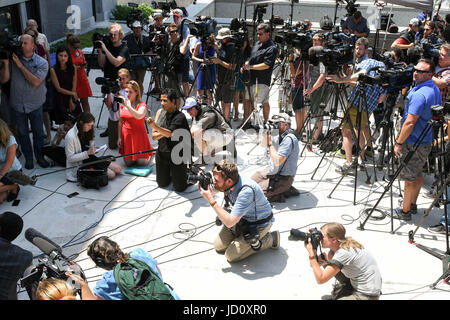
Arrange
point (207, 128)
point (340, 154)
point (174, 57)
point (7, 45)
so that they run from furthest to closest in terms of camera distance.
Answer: point (174, 57) < point (340, 154) < point (207, 128) < point (7, 45)

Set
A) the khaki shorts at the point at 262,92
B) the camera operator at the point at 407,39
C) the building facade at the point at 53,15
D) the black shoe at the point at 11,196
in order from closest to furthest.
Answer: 1. the black shoe at the point at 11,196
2. the khaki shorts at the point at 262,92
3. the camera operator at the point at 407,39
4. the building facade at the point at 53,15

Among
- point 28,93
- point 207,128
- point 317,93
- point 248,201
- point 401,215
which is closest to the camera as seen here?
point 248,201

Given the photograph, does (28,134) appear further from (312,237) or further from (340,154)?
(340,154)

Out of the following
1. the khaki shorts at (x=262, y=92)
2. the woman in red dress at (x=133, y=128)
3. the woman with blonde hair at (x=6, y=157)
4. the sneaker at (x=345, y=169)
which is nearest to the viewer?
the woman with blonde hair at (x=6, y=157)

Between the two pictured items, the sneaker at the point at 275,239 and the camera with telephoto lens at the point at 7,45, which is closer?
the sneaker at the point at 275,239

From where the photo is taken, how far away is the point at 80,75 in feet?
23.8

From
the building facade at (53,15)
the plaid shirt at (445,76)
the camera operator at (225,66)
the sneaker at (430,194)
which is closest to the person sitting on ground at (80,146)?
the camera operator at (225,66)

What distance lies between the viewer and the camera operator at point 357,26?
33.2ft

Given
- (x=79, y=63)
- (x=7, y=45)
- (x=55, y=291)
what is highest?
(x=7, y=45)

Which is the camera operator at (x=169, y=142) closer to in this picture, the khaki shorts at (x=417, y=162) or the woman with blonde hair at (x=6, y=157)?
the woman with blonde hair at (x=6, y=157)

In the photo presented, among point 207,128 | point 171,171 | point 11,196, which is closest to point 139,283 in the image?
point 171,171

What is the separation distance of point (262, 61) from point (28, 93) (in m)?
3.52

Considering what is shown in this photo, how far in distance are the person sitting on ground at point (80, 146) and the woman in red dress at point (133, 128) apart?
51 centimetres

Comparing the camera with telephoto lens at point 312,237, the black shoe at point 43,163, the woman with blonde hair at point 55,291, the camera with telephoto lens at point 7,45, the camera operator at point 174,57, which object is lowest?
the black shoe at point 43,163
